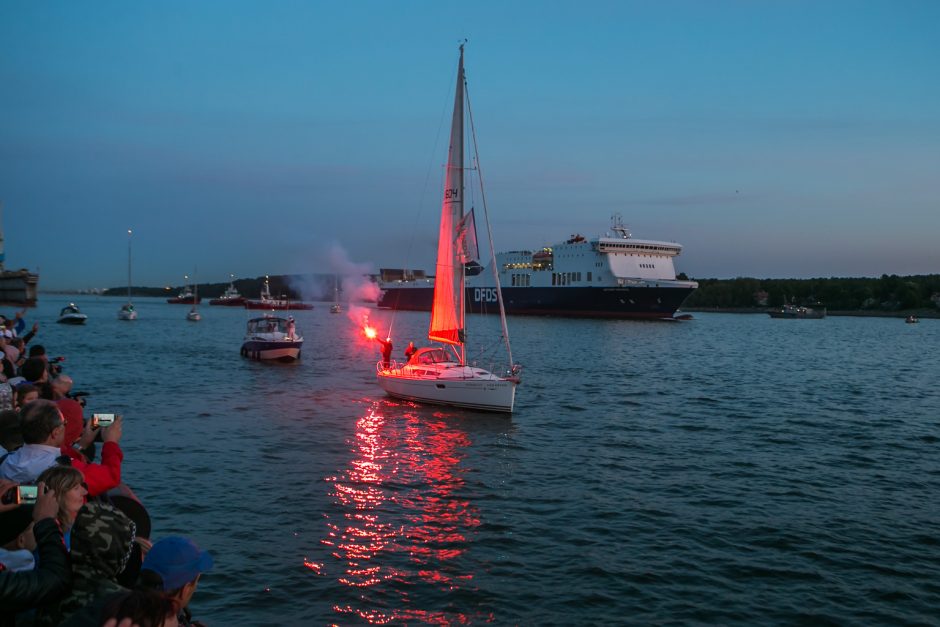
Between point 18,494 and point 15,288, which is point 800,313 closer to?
point 15,288

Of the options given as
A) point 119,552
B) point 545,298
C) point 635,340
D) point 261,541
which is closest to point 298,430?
point 261,541

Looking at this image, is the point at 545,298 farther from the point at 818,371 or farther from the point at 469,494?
the point at 469,494

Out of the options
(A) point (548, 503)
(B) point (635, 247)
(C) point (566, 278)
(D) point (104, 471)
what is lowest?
(A) point (548, 503)

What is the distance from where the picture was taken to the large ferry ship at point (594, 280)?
8750 cm

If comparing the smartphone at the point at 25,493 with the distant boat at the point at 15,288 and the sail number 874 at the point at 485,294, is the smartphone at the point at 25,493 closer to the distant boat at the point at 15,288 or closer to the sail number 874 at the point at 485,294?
the distant boat at the point at 15,288

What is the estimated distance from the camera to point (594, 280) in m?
90.8

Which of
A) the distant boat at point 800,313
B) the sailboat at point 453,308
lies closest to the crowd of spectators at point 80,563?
the sailboat at point 453,308

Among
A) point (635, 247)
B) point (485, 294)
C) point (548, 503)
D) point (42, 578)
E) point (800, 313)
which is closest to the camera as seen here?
point (42, 578)

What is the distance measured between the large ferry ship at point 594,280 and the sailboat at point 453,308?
60.8 metres

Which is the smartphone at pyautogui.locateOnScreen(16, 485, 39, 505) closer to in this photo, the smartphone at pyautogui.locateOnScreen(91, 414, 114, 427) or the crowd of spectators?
the crowd of spectators

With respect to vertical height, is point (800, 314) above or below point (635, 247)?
below

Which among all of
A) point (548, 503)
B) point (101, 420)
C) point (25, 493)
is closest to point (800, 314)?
point (548, 503)

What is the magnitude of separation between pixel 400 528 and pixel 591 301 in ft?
268

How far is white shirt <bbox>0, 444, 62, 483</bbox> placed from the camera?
519 cm
